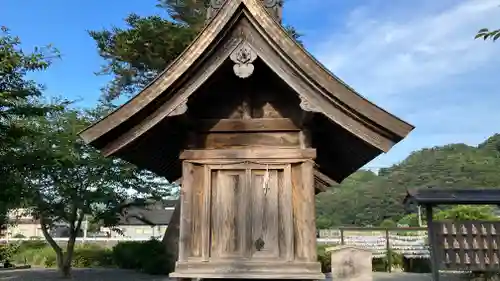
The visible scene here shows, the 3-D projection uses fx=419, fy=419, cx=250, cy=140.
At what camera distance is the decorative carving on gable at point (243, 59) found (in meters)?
4.52

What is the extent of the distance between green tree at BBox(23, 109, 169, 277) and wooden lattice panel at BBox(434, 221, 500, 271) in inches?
565

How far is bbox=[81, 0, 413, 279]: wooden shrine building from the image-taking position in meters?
4.43

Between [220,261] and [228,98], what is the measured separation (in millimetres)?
1935

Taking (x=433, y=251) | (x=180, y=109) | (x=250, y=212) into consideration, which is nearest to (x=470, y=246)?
(x=433, y=251)

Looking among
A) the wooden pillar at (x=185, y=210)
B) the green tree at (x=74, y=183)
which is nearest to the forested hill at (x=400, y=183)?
the green tree at (x=74, y=183)

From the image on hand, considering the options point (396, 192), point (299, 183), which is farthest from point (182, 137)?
point (396, 192)

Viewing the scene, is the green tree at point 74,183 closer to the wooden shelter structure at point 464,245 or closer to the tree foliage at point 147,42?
the tree foliage at point 147,42

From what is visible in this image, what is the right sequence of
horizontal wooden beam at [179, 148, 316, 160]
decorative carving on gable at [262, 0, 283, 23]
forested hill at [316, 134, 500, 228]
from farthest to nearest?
forested hill at [316, 134, 500, 228] < decorative carving on gable at [262, 0, 283, 23] < horizontal wooden beam at [179, 148, 316, 160]

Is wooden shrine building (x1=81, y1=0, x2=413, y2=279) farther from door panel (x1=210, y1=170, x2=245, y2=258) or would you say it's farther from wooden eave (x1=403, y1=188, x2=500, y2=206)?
wooden eave (x1=403, y1=188, x2=500, y2=206)

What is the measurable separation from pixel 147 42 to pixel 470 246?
47.9ft

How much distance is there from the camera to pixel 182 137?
16.7 ft

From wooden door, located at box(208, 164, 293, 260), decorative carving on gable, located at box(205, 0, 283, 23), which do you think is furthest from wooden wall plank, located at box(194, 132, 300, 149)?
decorative carving on gable, located at box(205, 0, 283, 23)

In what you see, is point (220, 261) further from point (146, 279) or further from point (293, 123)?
point (146, 279)

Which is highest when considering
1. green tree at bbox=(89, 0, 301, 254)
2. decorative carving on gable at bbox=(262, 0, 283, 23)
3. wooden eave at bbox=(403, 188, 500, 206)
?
green tree at bbox=(89, 0, 301, 254)
